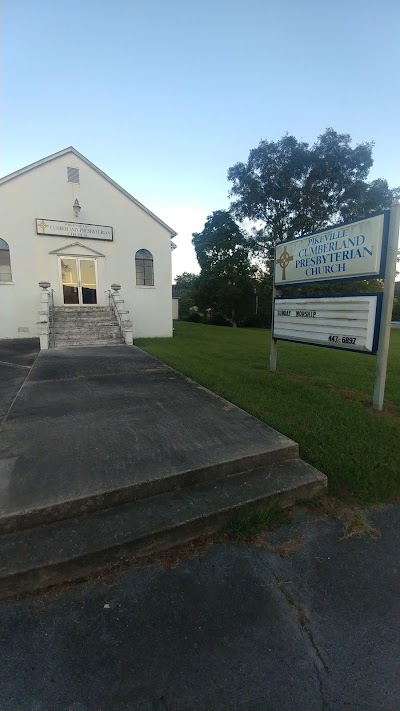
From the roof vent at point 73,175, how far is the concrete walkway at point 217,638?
16.8m

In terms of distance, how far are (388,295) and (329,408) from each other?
1.92 metres

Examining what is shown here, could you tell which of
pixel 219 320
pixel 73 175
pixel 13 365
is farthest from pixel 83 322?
pixel 219 320

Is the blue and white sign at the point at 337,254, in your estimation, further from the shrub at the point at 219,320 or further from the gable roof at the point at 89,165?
the shrub at the point at 219,320

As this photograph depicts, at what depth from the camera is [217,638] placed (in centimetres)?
174

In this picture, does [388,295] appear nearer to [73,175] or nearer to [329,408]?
[329,408]

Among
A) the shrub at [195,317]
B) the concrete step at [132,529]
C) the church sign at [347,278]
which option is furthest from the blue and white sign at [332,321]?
the shrub at [195,317]

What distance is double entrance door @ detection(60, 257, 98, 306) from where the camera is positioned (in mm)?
15242

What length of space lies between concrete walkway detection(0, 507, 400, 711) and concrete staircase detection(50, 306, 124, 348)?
33.8ft

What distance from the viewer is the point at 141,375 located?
6.91m

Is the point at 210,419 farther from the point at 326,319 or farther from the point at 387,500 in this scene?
the point at 326,319

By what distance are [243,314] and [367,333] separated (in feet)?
104

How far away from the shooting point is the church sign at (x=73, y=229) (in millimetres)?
14578

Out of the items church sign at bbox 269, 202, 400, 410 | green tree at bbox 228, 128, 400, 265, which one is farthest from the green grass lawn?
green tree at bbox 228, 128, 400, 265

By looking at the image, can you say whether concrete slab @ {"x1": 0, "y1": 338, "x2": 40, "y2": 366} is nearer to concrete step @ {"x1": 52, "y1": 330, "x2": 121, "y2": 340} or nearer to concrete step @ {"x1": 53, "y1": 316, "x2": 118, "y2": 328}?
concrete step @ {"x1": 52, "y1": 330, "x2": 121, "y2": 340}
